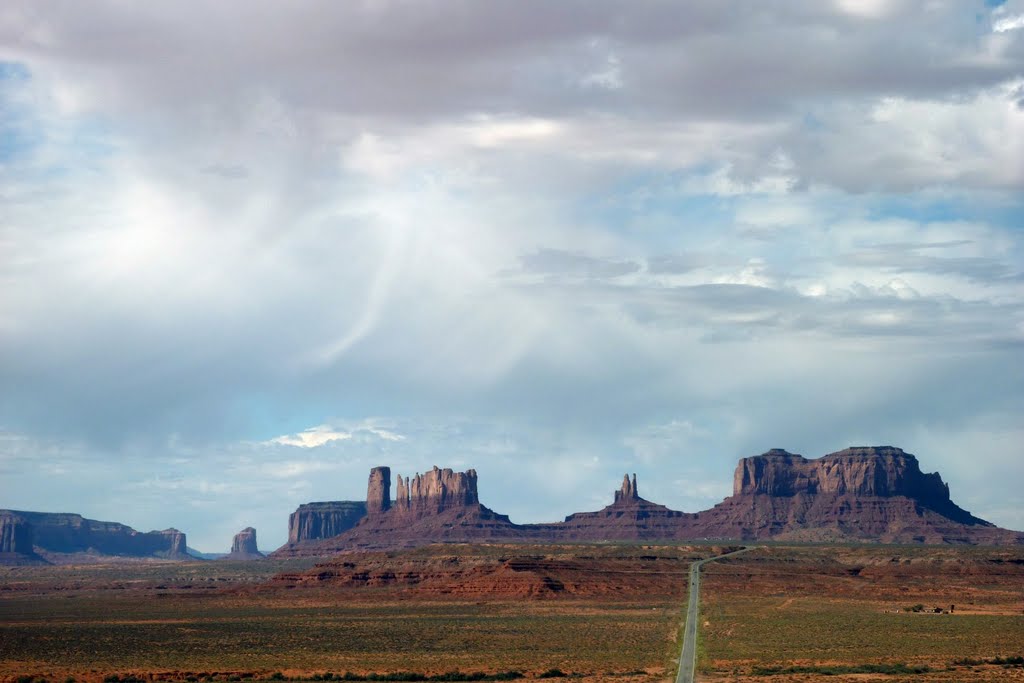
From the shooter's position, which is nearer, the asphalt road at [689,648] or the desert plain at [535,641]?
the asphalt road at [689,648]

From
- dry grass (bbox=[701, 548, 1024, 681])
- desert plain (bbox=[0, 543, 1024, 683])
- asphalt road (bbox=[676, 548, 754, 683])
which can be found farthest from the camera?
desert plain (bbox=[0, 543, 1024, 683])

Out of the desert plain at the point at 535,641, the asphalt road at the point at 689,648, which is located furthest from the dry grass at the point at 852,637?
the asphalt road at the point at 689,648

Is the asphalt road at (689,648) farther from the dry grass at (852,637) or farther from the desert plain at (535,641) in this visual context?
the dry grass at (852,637)

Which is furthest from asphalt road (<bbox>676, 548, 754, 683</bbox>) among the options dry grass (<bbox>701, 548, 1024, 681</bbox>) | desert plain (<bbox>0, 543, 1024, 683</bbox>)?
dry grass (<bbox>701, 548, 1024, 681</bbox>)

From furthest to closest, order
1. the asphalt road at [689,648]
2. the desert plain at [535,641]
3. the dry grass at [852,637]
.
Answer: the desert plain at [535,641] → the dry grass at [852,637] → the asphalt road at [689,648]

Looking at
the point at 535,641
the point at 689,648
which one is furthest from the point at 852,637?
the point at 535,641

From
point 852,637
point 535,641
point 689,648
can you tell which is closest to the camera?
point 689,648

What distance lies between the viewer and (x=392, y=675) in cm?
10206

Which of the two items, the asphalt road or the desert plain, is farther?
the desert plain

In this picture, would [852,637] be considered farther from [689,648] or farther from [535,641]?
[535,641]

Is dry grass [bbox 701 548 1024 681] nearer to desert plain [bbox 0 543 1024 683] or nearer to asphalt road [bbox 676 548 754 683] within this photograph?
desert plain [bbox 0 543 1024 683]

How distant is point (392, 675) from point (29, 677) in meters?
27.4

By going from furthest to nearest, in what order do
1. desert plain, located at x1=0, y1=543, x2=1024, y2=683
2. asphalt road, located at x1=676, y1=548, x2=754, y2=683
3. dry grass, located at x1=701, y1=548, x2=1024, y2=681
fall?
desert plain, located at x1=0, y1=543, x2=1024, y2=683 < dry grass, located at x1=701, y1=548, x2=1024, y2=681 < asphalt road, located at x1=676, y1=548, x2=754, y2=683

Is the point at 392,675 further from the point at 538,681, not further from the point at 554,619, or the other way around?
the point at 554,619
